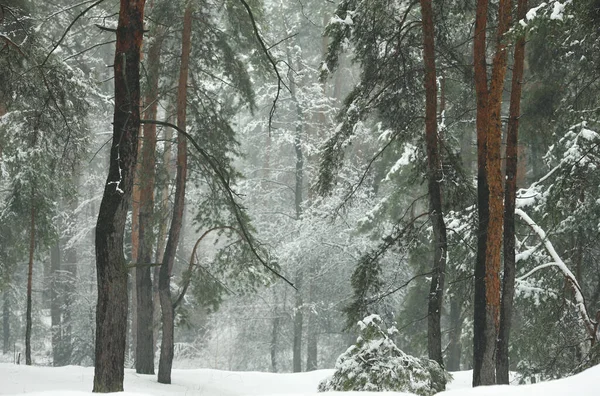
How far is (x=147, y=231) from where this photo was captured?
14.0m

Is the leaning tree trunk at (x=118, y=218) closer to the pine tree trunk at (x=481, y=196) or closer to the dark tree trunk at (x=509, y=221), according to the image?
the pine tree trunk at (x=481, y=196)

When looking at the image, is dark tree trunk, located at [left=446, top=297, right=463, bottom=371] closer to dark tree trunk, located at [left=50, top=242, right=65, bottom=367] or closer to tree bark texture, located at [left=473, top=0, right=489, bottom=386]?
tree bark texture, located at [left=473, top=0, right=489, bottom=386]

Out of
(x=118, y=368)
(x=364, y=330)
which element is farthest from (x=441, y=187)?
(x=118, y=368)

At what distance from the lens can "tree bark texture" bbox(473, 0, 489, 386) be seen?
860 centimetres

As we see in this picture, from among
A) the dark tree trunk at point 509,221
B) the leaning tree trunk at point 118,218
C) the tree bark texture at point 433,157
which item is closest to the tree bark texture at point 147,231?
the tree bark texture at point 433,157

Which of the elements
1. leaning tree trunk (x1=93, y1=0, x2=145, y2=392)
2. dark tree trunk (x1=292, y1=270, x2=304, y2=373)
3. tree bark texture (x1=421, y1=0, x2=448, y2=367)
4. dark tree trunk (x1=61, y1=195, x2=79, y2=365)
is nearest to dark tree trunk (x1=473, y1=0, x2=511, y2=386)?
tree bark texture (x1=421, y1=0, x2=448, y2=367)

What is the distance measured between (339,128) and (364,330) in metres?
3.82

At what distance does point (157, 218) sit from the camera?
558 inches

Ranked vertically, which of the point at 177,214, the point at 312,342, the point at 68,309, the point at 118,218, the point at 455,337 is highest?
the point at 177,214

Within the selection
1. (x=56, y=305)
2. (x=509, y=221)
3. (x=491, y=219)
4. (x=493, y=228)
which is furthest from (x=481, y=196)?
(x=56, y=305)

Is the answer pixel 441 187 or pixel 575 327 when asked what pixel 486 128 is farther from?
pixel 575 327

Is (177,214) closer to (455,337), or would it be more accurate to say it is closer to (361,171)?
(455,337)

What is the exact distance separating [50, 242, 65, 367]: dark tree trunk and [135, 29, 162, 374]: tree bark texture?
1342cm

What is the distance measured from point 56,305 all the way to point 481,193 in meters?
24.0
